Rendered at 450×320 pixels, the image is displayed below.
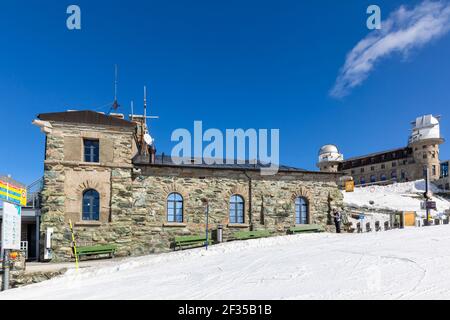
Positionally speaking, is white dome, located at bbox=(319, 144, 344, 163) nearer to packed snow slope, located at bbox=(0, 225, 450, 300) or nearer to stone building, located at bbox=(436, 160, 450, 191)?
stone building, located at bbox=(436, 160, 450, 191)

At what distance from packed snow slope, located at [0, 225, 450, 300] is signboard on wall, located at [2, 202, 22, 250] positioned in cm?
139

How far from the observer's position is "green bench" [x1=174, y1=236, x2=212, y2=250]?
1927 cm

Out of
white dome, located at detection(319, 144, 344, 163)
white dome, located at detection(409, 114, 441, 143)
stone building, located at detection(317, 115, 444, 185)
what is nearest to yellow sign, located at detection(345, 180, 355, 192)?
stone building, located at detection(317, 115, 444, 185)

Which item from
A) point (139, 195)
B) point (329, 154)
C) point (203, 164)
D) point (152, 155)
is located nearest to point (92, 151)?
point (139, 195)

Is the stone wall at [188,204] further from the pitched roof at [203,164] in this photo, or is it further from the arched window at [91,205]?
the arched window at [91,205]

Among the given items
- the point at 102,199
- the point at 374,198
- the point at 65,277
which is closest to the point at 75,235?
the point at 102,199

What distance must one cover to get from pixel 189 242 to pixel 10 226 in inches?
365

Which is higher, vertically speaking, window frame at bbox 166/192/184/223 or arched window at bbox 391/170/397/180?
arched window at bbox 391/170/397/180

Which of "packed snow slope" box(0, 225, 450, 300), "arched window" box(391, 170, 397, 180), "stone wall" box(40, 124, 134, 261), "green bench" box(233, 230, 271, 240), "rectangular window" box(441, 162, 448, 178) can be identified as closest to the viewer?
"packed snow slope" box(0, 225, 450, 300)

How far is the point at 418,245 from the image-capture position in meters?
14.3

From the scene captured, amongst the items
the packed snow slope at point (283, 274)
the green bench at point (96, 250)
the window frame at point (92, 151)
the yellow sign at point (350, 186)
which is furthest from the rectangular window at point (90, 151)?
the yellow sign at point (350, 186)

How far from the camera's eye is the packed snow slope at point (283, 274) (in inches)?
340

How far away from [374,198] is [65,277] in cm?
4303

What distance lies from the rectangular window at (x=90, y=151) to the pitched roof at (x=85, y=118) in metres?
0.95
